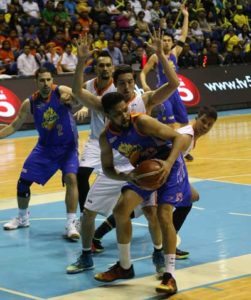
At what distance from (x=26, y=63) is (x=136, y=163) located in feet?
41.4

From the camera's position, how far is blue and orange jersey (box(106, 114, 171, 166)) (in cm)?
617

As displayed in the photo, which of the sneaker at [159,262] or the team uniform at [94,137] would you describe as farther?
the team uniform at [94,137]

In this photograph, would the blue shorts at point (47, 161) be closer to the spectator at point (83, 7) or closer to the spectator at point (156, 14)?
the spectator at point (83, 7)

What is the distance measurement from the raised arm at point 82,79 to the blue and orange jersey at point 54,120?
1.44 meters

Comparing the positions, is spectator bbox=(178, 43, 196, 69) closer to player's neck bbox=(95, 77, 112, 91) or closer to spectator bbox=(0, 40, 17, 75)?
spectator bbox=(0, 40, 17, 75)

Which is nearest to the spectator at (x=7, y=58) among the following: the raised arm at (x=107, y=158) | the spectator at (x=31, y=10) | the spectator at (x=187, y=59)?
the spectator at (x=31, y=10)

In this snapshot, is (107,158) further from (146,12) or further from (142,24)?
(146,12)

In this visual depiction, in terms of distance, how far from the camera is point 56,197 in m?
10.3

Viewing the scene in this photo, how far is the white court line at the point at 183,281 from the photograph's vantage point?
6.04 meters

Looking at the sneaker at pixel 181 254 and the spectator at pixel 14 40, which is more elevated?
the spectator at pixel 14 40

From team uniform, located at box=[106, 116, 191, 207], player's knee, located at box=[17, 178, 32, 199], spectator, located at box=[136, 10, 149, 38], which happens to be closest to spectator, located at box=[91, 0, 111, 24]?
spectator, located at box=[136, 10, 149, 38]

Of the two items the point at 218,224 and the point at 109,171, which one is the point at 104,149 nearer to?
the point at 109,171

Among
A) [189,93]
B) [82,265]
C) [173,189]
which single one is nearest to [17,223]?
[82,265]

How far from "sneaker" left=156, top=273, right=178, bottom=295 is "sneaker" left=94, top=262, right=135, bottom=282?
50cm
